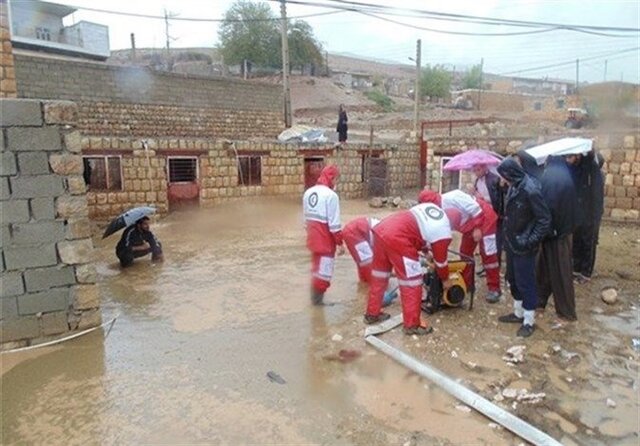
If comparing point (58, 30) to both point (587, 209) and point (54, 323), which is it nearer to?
point (54, 323)

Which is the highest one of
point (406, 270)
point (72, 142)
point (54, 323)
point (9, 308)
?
point (72, 142)

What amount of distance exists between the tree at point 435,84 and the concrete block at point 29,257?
44.4 m

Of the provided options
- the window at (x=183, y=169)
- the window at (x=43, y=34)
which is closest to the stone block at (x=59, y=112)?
the window at (x=183, y=169)

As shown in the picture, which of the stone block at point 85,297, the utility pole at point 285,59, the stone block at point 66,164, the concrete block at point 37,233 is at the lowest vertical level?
the stone block at point 85,297

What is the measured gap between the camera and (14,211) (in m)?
4.88

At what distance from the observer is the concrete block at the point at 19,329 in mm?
4984

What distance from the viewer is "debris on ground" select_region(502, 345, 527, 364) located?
4484mm

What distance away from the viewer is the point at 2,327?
16.3ft

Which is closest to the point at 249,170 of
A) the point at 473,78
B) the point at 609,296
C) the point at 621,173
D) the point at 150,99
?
the point at 150,99

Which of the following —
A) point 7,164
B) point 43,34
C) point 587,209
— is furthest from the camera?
point 43,34

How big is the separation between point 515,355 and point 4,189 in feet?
16.8

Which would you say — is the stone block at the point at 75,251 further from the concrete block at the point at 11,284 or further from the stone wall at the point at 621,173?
the stone wall at the point at 621,173

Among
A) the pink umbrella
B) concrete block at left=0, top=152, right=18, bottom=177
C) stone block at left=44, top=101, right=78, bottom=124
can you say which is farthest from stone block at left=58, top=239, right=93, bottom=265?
the pink umbrella

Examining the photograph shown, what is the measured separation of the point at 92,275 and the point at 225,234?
21.2 feet
